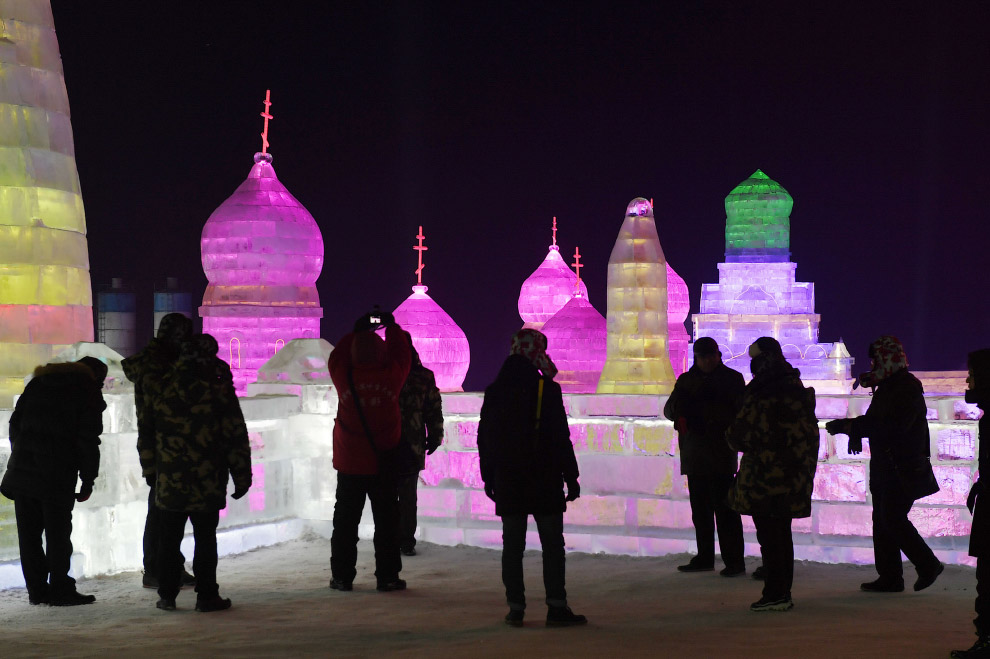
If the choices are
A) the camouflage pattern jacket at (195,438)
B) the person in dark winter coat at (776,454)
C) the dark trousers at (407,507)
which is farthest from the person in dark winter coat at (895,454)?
the camouflage pattern jacket at (195,438)

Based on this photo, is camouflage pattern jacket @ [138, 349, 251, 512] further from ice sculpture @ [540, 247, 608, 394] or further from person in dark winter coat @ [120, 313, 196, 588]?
ice sculpture @ [540, 247, 608, 394]

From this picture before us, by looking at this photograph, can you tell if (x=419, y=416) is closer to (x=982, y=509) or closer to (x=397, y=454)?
(x=397, y=454)

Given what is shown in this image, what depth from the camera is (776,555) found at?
7.34 m

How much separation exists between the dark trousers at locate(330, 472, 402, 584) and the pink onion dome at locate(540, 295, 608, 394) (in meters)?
21.8

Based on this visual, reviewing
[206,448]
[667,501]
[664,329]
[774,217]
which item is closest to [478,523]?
[667,501]

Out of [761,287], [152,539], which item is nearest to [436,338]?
[761,287]

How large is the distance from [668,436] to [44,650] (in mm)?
5138

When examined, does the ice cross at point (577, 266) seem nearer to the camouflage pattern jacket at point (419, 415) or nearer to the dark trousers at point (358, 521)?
the camouflage pattern jacket at point (419, 415)

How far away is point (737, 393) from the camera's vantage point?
8539 mm

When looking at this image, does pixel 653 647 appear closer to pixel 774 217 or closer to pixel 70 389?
pixel 70 389

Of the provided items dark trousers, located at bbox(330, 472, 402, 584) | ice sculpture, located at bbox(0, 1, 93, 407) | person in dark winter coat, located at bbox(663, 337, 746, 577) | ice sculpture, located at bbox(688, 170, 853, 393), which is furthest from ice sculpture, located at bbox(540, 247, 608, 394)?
dark trousers, located at bbox(330, 472, 402, 584)

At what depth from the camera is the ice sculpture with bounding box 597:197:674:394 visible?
88.6 feet

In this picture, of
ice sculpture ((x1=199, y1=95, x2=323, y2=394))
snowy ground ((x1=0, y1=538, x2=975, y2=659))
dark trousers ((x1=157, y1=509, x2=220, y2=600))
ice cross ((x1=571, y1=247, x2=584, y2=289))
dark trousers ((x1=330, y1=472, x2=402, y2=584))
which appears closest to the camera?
snowy ground ((x1=0, y1=538, x2=975, y2=659))

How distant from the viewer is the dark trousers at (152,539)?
26.3 ft
